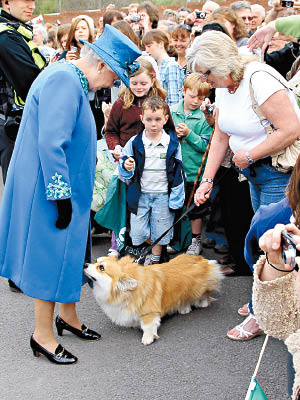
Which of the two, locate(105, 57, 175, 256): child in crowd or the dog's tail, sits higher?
locate(105, 57, 175, 256): child in crowd

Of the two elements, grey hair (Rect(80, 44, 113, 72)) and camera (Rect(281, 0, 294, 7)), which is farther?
camera (Rect(281, 0, 294, 7))

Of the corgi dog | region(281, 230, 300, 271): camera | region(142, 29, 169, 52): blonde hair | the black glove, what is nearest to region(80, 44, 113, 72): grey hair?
the black glove

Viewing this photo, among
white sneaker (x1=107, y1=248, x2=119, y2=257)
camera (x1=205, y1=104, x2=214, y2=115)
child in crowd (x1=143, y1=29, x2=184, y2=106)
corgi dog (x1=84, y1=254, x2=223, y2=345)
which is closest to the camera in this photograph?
corgi dog (x1=84, y1=254, x2=223, y2=345)

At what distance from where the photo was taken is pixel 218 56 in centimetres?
329

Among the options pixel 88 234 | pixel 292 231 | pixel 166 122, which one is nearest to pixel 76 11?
pixel 166 122

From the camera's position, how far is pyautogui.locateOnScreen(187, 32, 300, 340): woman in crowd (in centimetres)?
324

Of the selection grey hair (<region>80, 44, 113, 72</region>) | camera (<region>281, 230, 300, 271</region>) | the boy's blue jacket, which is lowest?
the boy's blue jacket

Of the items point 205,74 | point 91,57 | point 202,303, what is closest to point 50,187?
point 91,57

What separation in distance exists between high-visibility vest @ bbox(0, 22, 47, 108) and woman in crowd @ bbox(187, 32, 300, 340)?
1.39 m

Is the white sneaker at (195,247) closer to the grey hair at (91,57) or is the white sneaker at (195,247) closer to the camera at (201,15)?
the grey hair at (91,57)

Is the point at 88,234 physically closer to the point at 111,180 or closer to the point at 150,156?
the point at 150,156

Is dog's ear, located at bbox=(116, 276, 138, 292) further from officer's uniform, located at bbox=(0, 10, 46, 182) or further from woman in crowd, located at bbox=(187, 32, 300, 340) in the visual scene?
officer's uniform, located at bbox=(0, 10, 46, 182)

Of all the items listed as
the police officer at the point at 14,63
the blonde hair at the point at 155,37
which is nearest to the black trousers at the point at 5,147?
the police officer at the point at 14,63

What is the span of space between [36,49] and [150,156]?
1.28 meters
